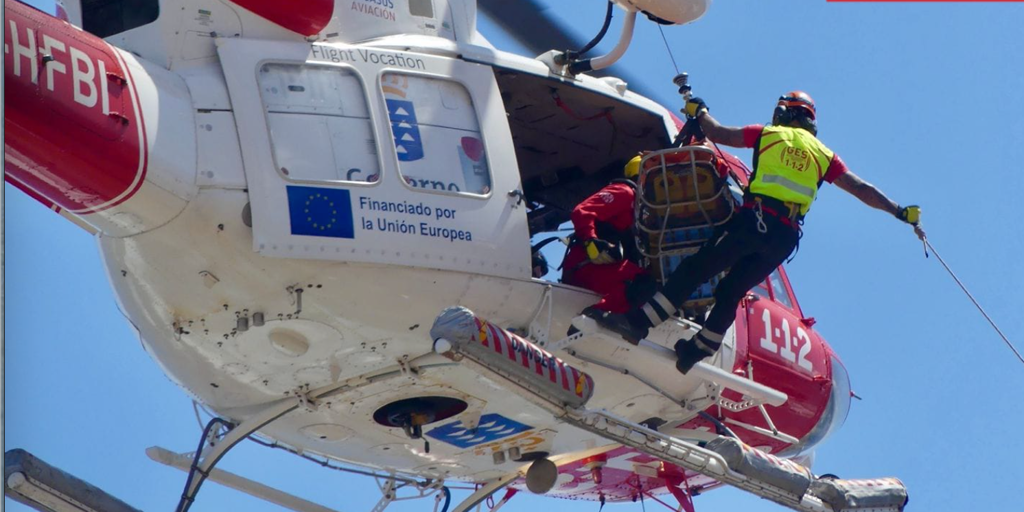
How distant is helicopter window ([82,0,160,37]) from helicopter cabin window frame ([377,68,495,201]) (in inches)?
58.2

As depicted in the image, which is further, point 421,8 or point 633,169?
point 633,169

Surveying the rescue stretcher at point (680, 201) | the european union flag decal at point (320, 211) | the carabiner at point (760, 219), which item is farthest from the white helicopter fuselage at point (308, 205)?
the carabiner at point (760, 219)

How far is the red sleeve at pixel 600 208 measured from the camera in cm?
1057

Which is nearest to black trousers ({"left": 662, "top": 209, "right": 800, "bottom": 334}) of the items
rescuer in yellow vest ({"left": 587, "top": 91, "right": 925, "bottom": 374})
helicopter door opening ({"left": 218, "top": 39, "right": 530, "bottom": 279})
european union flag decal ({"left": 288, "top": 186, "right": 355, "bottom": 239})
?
rescuer in yellow vest ({"left": 587, "top": 91, "right": 925, "bottom": 374})

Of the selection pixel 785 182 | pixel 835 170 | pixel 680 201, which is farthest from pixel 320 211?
pixel 835 170

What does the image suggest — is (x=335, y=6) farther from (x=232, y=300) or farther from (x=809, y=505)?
(x=809, y=505)

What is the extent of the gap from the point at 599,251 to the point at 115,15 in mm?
3505

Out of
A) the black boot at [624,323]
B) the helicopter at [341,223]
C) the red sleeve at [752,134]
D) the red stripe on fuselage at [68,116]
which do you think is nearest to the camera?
the red stripe on fuselage at [68,116]

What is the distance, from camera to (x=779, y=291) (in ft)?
41.0

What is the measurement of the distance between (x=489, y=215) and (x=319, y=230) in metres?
1.24

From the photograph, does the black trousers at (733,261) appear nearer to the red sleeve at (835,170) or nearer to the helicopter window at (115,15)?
the red sleeve at (835,170)

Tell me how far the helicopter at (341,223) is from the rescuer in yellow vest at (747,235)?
29 cm

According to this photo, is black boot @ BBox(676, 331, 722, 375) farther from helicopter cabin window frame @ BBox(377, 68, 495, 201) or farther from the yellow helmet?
helicopter cabin window frame @ BBox(377, 68, 495, 201)

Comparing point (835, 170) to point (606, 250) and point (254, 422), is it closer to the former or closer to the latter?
point (606, 250)
